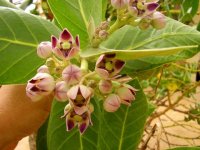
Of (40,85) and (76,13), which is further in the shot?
(76,13)

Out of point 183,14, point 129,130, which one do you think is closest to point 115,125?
point 129,130

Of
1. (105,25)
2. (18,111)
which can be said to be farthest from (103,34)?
(18,111)

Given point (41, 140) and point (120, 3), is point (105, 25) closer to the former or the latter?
point (120, 3)

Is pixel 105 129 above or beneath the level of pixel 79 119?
beneath

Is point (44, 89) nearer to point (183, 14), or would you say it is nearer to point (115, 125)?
point (115, 125)

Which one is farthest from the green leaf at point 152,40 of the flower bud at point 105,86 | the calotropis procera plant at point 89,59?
the flower bud at point 105,86

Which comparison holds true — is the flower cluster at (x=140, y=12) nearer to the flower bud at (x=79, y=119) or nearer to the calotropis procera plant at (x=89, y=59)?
the calotropis procera plant at (x=89, y=59)

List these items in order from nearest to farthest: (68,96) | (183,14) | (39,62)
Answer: (68,96) < (39,62) < (183,14)
